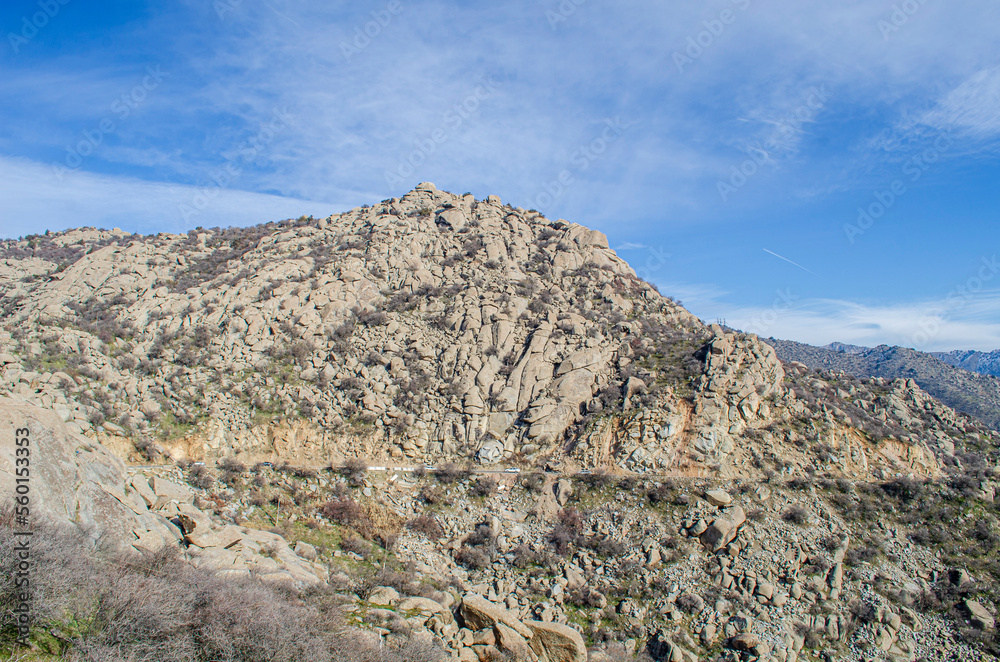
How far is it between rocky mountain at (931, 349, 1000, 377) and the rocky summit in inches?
7668

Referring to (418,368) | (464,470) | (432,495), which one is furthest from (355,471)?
(418,368)

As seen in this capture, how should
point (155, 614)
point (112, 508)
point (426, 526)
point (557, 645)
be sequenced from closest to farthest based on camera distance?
point (155, 614), point (112, 508), point (557, 645), point (426, 526)

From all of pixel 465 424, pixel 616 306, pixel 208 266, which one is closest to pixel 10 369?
pixel 208 266

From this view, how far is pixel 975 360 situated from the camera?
184875 millimetres

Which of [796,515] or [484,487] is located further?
[484,487]

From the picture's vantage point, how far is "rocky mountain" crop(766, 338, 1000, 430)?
7625 centimetres

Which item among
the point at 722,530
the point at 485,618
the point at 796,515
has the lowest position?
the point at 485,618

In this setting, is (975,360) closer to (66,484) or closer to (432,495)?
(432,495)

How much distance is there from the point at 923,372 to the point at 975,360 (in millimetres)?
127598

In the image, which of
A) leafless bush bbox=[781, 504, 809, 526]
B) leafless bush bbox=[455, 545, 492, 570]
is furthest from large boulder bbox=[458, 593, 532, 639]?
leafless bush bbox=[781, 504, 809, 526]

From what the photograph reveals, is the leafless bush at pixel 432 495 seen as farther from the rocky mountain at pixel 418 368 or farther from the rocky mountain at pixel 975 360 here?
the rocky mountain at pixel 975 360

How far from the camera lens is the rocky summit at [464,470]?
12242 mm

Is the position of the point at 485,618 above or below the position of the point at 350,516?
below

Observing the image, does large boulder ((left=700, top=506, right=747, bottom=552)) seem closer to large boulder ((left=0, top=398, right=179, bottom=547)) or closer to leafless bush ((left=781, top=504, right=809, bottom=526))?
leafless bush ((left=781, top=504, right=809, bottom=526))
